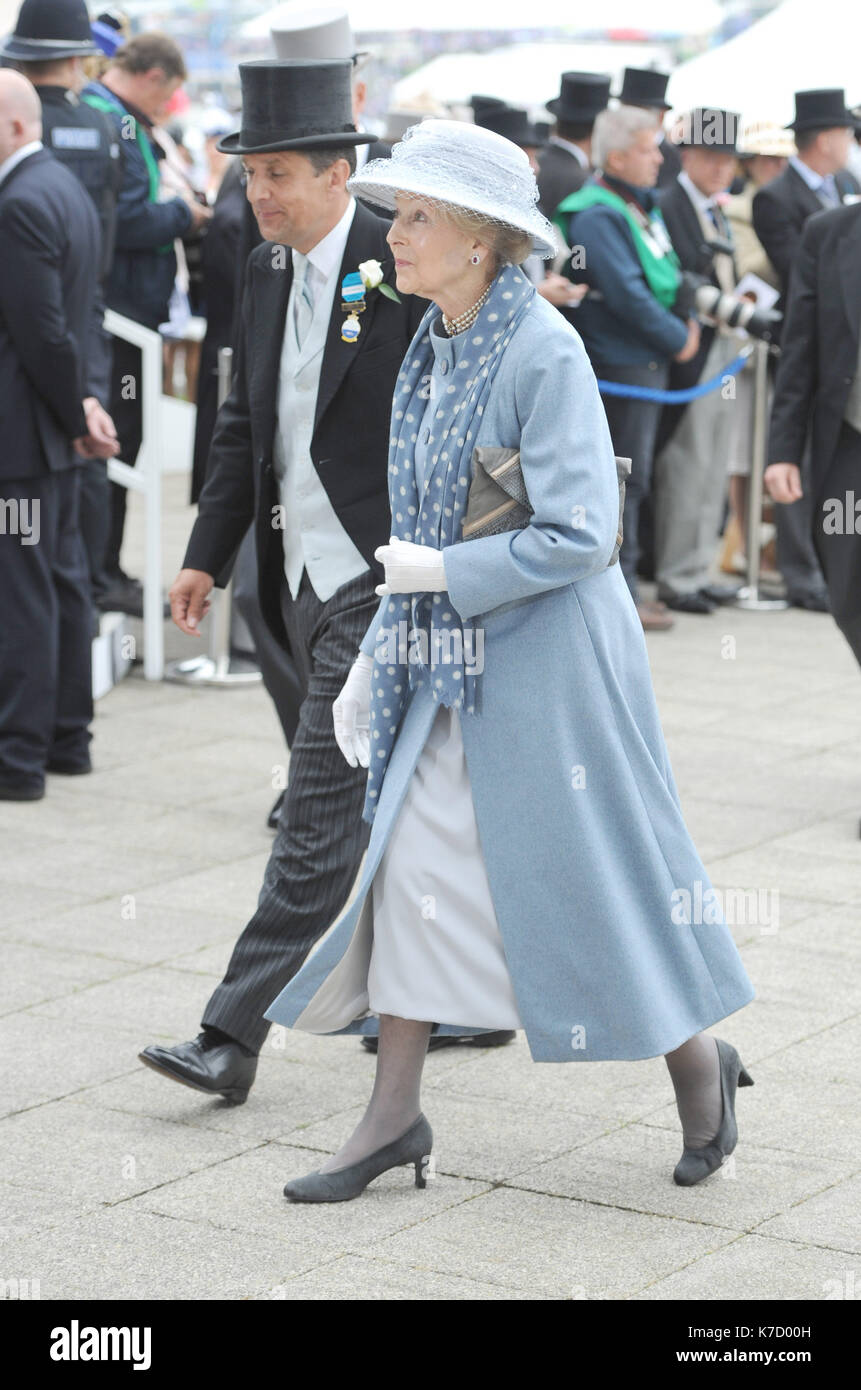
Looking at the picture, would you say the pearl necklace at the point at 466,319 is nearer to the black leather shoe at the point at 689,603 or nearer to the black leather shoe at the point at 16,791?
the black leather shoe at the point at 16,791

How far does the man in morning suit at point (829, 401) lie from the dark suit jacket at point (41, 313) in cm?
→ 218

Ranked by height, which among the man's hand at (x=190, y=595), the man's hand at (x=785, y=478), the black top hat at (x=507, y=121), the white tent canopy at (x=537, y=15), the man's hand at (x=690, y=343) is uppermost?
the white tent canopy at (x=537, y=15)

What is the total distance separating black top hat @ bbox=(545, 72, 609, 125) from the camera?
974 cm

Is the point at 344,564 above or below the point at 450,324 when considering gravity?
below

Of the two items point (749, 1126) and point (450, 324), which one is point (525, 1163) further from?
point (450, 324)

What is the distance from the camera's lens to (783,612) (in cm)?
1020

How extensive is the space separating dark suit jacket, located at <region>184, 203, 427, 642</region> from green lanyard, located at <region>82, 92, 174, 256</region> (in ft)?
14.9

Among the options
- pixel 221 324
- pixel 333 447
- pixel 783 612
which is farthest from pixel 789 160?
pixel 333 447

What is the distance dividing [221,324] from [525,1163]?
205 inches

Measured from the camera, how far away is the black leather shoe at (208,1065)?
412 cm

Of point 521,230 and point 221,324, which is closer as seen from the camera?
point 521,230

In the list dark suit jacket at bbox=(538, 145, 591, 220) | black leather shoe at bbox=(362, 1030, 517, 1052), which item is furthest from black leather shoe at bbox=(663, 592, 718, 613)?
black leather shoe at bbox=(362, 1030, 517, 1052)

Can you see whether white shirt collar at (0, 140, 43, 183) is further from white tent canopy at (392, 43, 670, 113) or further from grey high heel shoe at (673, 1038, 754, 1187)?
white tent canopy at (392, 43, 670, 113)

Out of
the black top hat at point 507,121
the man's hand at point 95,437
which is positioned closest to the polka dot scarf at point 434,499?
the man's hand at point 95,437
